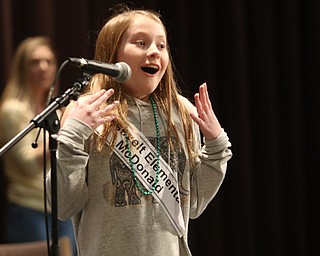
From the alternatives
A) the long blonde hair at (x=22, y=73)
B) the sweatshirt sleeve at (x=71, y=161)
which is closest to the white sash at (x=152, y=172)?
the sweatshirt sleeve at (x=71, y=161)

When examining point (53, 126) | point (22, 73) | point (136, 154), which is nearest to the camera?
point (53, 126)

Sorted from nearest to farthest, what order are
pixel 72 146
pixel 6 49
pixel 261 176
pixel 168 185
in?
pixel 72 146
pixel 168 185
pixel 6 49
pixel 261 176

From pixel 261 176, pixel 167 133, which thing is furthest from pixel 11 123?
pixel 261 176

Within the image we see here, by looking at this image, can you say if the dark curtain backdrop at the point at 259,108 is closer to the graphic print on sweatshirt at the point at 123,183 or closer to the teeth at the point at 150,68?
the teeth at the point at 150,68

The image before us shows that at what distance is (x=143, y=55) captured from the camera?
2.03 meters

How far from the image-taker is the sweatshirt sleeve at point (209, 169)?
2.02m

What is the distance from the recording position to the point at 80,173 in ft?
6.15

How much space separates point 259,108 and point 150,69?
1.98 metres

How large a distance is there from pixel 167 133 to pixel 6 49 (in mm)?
1376

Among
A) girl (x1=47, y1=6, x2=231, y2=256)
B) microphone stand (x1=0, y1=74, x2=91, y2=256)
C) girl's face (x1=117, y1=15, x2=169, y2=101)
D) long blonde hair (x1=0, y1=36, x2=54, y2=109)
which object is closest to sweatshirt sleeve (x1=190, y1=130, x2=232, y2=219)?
girl (x1=47, y1=6, x2=231, y2=256)

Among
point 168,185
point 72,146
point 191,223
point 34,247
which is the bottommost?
point 191,223

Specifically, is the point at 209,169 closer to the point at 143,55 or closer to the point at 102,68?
the point at 143,55

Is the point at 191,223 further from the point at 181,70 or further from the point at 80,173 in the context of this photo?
the point at 80,173

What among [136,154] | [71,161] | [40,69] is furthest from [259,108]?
[71,161]
